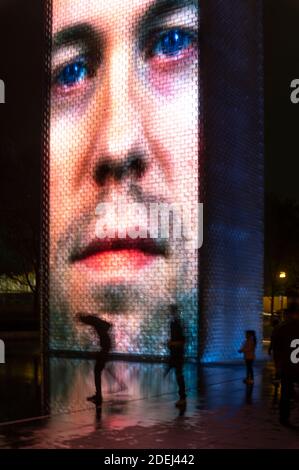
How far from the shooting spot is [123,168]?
21.1m

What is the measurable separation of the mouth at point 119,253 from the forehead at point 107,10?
20.8ft

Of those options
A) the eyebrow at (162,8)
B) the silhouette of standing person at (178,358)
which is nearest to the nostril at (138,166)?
the eyebrow at (162,8)

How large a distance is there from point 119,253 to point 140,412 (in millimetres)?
9991

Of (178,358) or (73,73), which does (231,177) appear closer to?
(73,73)

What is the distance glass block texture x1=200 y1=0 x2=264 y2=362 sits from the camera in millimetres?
20094

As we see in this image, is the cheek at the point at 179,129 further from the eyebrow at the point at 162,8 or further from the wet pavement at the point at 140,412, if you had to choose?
the wet pavement at the point at 140,412

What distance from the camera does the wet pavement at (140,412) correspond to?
903cm

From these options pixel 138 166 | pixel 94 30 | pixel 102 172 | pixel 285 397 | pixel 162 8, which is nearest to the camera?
pixel 285 397

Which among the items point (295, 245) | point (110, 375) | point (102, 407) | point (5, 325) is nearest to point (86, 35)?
point (110, 375)

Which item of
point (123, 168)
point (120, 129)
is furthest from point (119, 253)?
point (120, 129)

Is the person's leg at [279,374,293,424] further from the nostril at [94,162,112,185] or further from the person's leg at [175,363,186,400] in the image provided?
the nostril at [94,162,112,185]

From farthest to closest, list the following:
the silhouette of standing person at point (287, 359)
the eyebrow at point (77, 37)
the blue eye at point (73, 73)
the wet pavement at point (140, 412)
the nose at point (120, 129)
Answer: the blue eye at point (73, 73) → the eyebrow at point (77, 37) → the nose at point (120, 129) → the silhouette of standing person at point (287, 359) → the wet pavement at point (140, 412)

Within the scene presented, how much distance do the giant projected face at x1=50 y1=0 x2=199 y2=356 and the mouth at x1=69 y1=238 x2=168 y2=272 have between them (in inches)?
1.3
